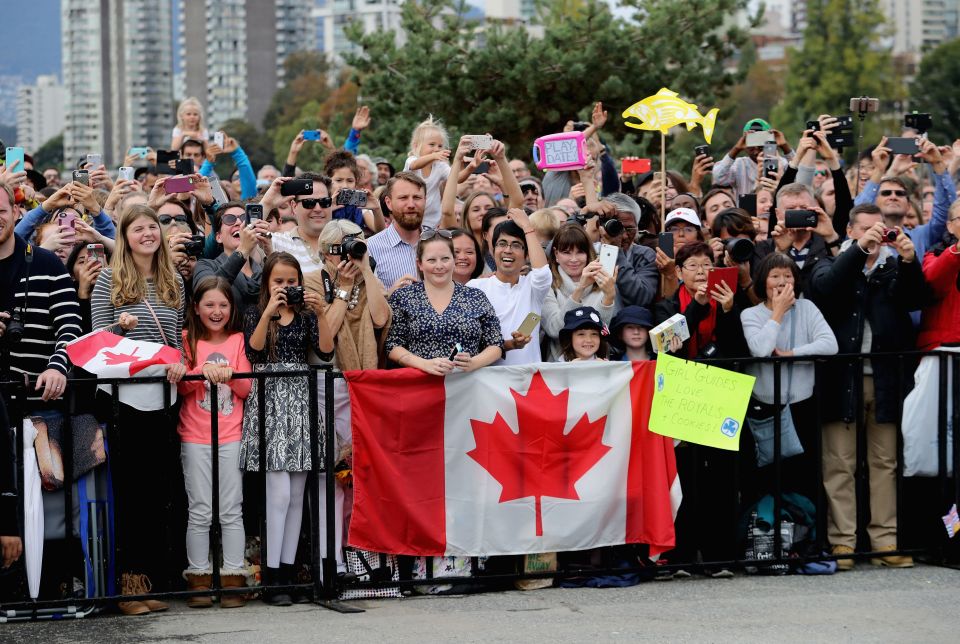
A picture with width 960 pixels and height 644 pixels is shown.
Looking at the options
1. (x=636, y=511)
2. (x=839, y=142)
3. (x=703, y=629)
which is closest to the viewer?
(x=703, y=629)

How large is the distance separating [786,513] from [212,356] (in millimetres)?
3633

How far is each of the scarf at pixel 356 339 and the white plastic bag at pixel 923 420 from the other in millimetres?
3311

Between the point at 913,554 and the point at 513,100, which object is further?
the point at 513,100

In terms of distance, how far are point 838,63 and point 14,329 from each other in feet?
216

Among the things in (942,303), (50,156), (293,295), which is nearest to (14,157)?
(293,295)

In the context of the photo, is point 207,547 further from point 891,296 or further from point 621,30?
point 621,30

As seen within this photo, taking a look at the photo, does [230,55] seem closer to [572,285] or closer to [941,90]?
[941,90]

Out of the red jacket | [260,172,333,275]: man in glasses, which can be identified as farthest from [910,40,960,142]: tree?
[260,172,333,275]: man in glasses

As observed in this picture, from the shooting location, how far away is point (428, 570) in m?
8.26

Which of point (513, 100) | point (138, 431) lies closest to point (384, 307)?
point (138, 431)

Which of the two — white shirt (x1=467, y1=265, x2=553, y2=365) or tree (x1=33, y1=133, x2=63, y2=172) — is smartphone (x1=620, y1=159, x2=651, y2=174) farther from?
tree (x1=33, y1=133, x2=63, y2=172)

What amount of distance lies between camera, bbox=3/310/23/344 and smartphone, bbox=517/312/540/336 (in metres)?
2.85

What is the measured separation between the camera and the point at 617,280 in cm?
916

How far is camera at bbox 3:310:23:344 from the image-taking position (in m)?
7.40
